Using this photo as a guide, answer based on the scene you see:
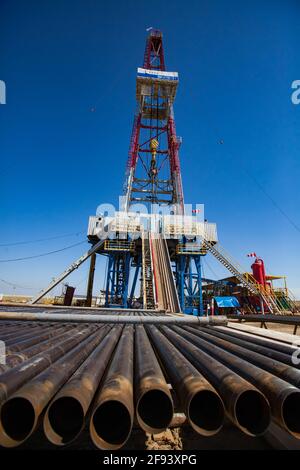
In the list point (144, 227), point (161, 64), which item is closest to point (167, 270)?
point (144, 227)

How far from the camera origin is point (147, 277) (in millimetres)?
14625

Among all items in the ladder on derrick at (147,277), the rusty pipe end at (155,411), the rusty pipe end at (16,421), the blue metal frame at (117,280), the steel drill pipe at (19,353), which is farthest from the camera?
the blue metal frame at (117,280)

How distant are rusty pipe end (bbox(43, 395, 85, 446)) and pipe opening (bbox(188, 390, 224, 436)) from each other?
53 cm

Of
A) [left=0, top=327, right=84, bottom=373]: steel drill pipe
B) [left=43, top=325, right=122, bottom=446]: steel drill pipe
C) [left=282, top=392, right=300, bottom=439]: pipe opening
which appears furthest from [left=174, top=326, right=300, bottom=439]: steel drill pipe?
[left=0, top=327, right=84, bottom=373]: steel drill pipe

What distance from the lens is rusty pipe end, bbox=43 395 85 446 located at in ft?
3.35

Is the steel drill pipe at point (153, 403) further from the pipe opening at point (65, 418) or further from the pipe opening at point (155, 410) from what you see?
the pipe opening at point (65, 418)

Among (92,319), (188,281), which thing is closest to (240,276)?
(188,281)

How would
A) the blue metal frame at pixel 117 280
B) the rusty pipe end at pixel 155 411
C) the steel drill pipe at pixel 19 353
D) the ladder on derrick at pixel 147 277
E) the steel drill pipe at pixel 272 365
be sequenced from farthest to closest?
the blue metal frame at pixel 117 280 < the ladder on derrick at pixel 147 277 < the steel drill pipe at pixel 19 353 < the steel drill pipe at pixel 272 365 < the rusty pipe end at pixel 155 411

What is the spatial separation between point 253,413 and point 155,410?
514 mm

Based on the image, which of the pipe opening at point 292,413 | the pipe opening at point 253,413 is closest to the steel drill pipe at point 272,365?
the pipe opening at point 292,413

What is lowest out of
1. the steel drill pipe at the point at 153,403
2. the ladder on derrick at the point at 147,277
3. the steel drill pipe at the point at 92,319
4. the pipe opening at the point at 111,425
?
the pipe opening at the point at 111,425

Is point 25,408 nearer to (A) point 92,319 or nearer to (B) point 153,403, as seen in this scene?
(B) point 153,403

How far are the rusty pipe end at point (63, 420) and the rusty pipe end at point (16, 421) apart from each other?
2.9 inches

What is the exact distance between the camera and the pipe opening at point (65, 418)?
1.04 meters
